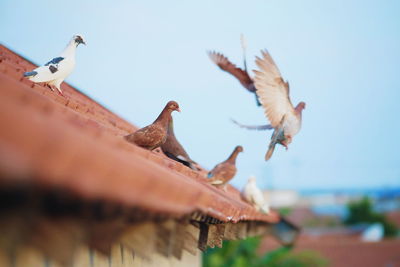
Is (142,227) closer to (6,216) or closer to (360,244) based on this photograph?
(6,216)

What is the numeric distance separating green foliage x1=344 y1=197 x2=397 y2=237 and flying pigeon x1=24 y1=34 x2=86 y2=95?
3455 cm

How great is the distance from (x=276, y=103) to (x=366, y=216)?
A: 34.6 m

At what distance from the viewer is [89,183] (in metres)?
1.45

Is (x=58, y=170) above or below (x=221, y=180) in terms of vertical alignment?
below

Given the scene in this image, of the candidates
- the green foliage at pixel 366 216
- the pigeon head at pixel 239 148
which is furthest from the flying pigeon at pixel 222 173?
the green foliage at pixel 366 216

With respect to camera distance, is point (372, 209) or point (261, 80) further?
point (372, 209)

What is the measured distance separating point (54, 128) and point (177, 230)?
4.01ft

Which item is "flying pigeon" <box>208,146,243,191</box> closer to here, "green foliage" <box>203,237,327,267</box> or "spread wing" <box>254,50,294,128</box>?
"spread wing" <box>254,50,294,128</box>

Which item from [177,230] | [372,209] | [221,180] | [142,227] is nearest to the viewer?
[142,227]

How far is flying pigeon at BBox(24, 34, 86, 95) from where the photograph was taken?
4.88 m

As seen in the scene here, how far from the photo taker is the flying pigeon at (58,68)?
4.88 meters

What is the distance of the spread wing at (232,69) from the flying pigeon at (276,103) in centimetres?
54

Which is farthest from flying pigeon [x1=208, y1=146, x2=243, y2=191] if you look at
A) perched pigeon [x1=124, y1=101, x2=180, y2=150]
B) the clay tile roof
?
the clay tile roof

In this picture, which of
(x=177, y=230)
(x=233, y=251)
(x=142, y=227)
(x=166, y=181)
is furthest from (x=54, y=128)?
(x=233, y=251)
